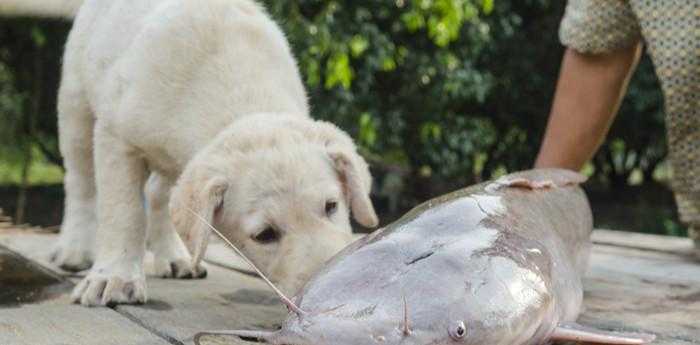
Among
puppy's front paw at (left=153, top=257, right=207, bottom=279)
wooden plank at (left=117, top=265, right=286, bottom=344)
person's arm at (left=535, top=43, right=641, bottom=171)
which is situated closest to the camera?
wooden plank at (left=117, top=265, right=286, bottom=344)

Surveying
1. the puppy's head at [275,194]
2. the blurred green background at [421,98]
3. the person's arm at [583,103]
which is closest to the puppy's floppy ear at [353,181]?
the puppy's head at [275,194]

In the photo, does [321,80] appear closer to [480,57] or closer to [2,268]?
[480,57]

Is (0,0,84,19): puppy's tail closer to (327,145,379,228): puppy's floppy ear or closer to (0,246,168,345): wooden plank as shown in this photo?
(0,246,168,345): wooden plank

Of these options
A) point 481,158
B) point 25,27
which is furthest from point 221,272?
point 481,158

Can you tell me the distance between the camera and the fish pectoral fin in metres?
2.06

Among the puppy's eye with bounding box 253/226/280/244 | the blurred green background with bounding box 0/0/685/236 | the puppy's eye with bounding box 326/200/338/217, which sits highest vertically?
the puppy's eye with bounding box 326/200/338/217

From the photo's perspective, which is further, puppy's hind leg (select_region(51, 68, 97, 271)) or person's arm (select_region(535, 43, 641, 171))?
person's arm (select_region(535, 43, 641, 171))

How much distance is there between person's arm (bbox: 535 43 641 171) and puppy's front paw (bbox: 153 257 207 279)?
1445 mm

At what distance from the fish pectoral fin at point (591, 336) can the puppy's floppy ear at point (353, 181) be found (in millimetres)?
1003

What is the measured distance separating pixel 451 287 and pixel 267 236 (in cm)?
103

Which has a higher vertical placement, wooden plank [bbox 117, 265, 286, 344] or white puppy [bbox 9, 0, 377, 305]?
white puppy [bbox 9, 0, 377, 305]

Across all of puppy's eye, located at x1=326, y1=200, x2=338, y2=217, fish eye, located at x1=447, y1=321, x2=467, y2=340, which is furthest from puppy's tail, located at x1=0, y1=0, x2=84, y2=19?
fish eye, located at x1=447, y1=321, x2=467, y2=340

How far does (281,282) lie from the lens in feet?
9.01

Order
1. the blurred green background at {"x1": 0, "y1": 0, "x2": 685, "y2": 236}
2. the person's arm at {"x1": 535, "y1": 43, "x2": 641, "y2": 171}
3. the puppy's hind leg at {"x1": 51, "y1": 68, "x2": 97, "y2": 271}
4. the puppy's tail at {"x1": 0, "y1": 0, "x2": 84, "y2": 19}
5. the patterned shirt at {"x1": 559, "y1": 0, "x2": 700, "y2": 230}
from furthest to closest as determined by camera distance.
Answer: the blurred green background at {"x1": 0, "y1": 0, "x2": 685, "y2": 236} < the puppy's tail at {"x1": 0, "y1": 0, "x2": 84, "y2": 19} < the person's arm at {"x1": 535, "y1": 43, "x2": 641, "y2": 171} < the patterned shirt at {"x1": 559, "y1": 0, "x2": 700, "y2": 230} < the puppy's hind leg at {"x1": 51, "y1": 68, "x2": 97, "y2": 271}
